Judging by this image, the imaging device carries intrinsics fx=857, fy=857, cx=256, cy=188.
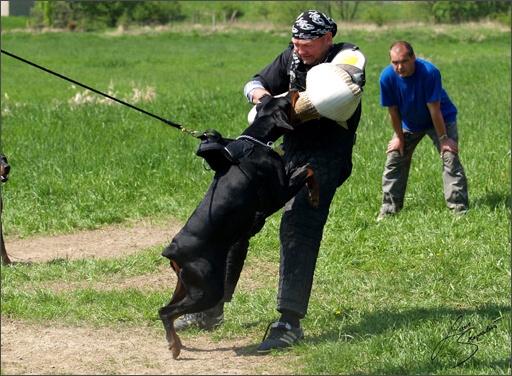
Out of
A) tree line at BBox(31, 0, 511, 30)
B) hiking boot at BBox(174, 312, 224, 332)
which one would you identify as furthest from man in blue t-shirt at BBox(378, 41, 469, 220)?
tree line at BBox(31, 0, 511, 30)

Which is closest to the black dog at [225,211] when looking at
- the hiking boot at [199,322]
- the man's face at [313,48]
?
the man's face at [313,48]

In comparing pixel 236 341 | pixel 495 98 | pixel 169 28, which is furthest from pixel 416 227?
pixel 169 28

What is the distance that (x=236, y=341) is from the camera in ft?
18.1

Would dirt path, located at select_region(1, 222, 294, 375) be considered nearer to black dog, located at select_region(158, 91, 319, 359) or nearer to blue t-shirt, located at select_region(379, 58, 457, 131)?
black dog, located at select_region(158, 91, 319, 359)

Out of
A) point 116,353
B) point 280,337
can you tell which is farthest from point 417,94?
point 116,353

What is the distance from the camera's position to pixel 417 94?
325 inches

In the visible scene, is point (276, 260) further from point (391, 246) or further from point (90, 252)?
point (90, 252)

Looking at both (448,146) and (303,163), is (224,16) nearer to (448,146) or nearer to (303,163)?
(448,146)

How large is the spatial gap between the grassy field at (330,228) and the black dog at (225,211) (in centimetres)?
66

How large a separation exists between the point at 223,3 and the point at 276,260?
5450 centimetres

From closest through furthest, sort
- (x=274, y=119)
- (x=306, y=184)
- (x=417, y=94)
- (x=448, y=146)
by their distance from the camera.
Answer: (x=274, y=119) → (x=306, y=184) → (x=417, y=94) → (x=448, y=146)

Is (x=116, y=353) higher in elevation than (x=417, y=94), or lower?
lower

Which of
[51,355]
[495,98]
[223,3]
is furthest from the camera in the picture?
[223,3]

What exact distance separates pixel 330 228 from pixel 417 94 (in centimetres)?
154
